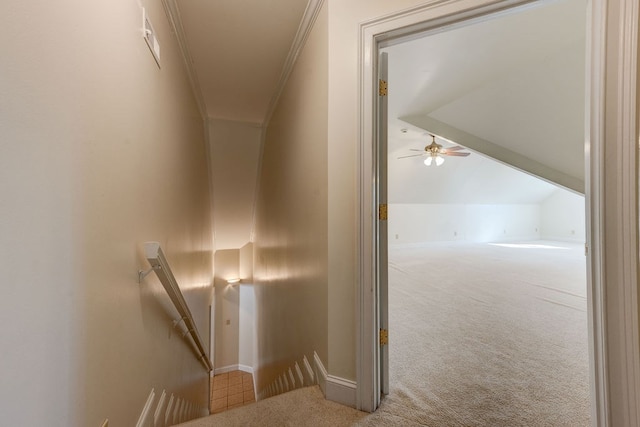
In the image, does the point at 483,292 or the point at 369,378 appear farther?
the point at 483,292

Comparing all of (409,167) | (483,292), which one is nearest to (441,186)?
(409,167)

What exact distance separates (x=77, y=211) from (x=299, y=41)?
75.7 inches

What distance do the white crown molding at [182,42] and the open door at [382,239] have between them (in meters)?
1.43

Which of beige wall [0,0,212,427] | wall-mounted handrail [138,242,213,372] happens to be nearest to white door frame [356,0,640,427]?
beige wall [0,0,212,427]

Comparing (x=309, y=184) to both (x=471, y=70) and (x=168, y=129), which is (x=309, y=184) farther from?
(x=471, y=70)

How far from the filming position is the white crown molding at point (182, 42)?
5.28 ft

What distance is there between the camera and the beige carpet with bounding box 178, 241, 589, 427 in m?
1.24

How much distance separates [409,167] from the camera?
6.29 meters

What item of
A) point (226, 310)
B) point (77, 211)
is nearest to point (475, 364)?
point (77, 211)

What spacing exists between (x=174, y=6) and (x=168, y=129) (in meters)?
0.79

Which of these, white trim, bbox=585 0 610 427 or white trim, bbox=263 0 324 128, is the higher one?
white trim, bbox=263 0 324 128

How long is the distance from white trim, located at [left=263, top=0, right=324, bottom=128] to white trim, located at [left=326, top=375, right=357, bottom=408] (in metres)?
2.22

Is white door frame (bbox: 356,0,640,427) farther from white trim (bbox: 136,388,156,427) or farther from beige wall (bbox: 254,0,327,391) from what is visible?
white trim (bbox: 136,388,156,427)

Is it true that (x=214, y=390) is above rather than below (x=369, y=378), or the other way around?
below
